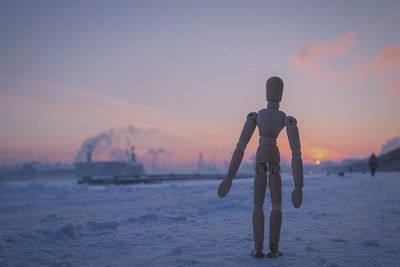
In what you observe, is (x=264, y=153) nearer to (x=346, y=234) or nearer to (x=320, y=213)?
(x=346, y=234)

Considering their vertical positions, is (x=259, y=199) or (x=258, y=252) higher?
(x=259, y=199)

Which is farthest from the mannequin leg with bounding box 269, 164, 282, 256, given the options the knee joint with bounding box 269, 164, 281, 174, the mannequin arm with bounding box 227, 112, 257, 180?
the mannequin arm with bounding box 227, 112, 257, 180

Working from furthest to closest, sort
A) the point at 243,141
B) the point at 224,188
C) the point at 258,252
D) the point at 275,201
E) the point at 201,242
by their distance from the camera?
the point at 201,242 < the point at 243,141 < the point at 224,188 < the point at 275,201 < the point at 258,252

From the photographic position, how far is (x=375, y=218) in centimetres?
786

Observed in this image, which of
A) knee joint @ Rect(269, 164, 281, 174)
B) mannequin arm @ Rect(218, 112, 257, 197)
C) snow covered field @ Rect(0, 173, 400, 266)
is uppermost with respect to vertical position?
mannequin arm @ Rect(218, 112, 257, 197)

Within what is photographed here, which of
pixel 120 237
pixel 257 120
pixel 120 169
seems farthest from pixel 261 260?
pixel 120 169

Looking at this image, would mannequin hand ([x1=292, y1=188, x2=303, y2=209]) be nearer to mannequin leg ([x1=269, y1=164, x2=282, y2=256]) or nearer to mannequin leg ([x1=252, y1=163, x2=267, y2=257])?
mannequin leg ([x1=269, y1=164, x2=282, y2=256])

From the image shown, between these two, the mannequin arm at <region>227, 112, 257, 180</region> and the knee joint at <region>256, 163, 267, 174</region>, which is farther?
the mannequin arm at <region>227, 112, 257, 180</region>

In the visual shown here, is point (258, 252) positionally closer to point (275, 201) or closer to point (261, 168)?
point (275, 201)

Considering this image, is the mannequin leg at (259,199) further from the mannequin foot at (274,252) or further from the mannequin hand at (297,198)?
the mannequin hand at (297,198)

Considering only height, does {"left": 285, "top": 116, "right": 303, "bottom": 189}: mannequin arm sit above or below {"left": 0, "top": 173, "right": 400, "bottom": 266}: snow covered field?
above

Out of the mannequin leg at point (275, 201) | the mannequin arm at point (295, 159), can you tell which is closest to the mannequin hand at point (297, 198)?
the mannequin arm at point (295, 159)

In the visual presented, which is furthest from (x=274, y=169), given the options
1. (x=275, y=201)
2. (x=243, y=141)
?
(x=243, y=141)

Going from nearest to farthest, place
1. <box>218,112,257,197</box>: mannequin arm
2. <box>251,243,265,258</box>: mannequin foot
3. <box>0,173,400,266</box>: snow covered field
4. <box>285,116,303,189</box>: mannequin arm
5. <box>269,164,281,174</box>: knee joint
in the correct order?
<box>0,173,400,266</box>: snow covered field
<box>251,243,265,258</box>: mannequin foot
<box>285,116,303,189</box>: mannequin arm
<box>269,164,281,174</box>: knee joint
<box>218,112,257,197</box>: mannequin arm
